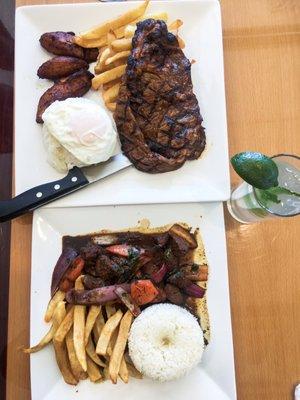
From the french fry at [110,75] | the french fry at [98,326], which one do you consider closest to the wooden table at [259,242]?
the french fry at [98,326]

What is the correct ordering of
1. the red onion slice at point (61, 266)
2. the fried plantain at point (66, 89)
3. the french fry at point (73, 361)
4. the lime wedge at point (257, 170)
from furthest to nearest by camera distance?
the fried plantain at point (66, 89) → the red onion slice at point (61, 266) → the french fry at point (73, 361) → the lime wedge at point (257, 170)

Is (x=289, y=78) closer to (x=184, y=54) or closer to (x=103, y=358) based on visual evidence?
(x=184, y=54)

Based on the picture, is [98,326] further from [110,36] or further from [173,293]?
[110,36]

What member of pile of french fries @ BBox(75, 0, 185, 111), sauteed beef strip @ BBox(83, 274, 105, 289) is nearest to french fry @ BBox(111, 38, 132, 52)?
pile of french fries @ BBox(75, 0, 185, 111)

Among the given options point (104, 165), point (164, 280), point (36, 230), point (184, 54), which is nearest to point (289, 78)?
point (184, 54)

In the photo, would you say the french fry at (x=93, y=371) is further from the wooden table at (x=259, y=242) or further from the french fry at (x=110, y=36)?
the french fry at (x=110, y=36)

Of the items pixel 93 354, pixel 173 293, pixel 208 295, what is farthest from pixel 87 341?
pixel 208 295

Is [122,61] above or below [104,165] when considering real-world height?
above
